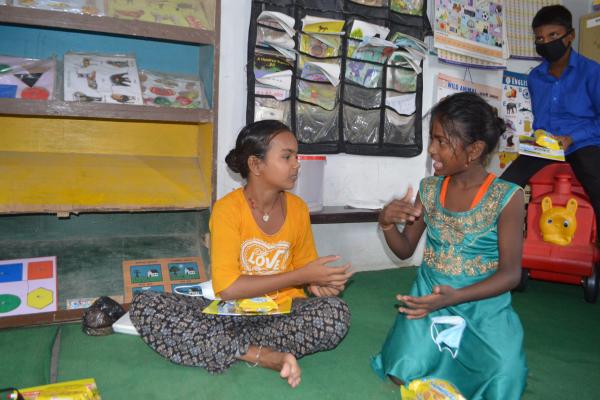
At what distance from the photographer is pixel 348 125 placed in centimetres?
311

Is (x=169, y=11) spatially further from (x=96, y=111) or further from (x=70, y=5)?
(x=96, y=111)

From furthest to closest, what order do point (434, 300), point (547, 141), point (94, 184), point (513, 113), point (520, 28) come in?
point (513, 113) < point (520, 28) < point (547, 141) < point (94, 184) < point (434, 300)

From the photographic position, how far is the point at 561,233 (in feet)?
9.46

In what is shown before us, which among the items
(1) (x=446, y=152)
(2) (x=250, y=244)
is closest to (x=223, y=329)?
(2) (x=250, y=244)

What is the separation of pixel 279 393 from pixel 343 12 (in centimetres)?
224

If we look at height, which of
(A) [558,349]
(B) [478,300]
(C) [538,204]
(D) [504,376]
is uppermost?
(C) [538,204]

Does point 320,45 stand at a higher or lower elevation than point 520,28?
lower

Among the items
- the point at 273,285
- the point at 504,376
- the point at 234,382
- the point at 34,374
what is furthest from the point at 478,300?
the point at 34,374

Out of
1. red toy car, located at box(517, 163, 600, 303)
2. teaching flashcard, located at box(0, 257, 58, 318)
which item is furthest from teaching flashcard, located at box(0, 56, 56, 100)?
red toy car, located at box(517, 163, 600, 303)

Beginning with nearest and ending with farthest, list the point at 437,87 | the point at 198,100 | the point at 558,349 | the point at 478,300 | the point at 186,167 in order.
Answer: the point at 478,300, the point at 558,349, the point at 198,100, the point at 186,167, the point at 437,87

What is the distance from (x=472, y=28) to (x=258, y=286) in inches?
107

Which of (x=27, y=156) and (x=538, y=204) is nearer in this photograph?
(x=27, y=156)

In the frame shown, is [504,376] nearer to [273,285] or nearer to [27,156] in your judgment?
[273,285]

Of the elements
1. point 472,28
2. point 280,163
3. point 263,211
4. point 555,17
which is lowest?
point 263,211
